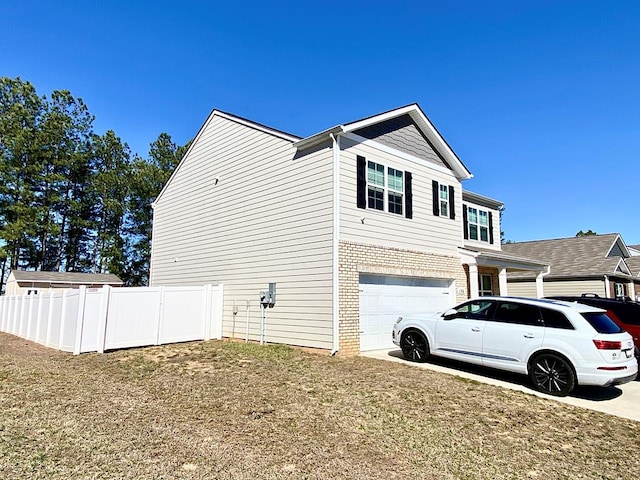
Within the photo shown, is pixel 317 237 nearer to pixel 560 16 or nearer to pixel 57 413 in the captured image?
pixel 57 413

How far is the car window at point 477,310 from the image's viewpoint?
8.66 m

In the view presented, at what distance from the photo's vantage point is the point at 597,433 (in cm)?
554

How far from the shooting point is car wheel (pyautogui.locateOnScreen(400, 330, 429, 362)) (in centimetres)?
971

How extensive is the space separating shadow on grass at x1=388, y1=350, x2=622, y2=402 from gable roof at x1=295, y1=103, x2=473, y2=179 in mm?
6302

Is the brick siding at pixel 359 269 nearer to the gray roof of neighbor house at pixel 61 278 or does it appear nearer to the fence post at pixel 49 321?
the fence post at pixel 49 321

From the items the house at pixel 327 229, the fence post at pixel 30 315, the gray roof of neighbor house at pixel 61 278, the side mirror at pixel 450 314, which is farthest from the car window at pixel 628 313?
the gray roof of neighbor house at pixel 61 278

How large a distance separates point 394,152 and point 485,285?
8502 millimetres

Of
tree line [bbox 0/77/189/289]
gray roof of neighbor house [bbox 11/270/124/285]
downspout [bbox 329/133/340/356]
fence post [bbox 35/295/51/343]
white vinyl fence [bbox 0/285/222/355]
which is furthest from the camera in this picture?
tree line [bbox 0/77/189/289]

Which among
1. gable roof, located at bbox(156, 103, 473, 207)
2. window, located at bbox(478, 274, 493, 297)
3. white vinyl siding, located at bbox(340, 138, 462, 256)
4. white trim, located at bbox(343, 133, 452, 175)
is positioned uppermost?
gable roof, located at bbox(156, 103, 473, 207)

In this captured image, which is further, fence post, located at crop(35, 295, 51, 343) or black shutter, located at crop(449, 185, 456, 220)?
black shutter, located at crop(449, 185, 456, 220)

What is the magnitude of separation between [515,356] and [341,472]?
540 cm

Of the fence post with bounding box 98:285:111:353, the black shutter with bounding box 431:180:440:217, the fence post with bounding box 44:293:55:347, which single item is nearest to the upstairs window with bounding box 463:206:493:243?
the black shutter with bounding box 431:180:440:217

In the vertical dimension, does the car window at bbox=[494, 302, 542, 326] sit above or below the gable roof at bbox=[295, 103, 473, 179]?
below

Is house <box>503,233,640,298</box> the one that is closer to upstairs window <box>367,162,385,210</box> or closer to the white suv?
upstairs window <box>367,162,385,210</box>
